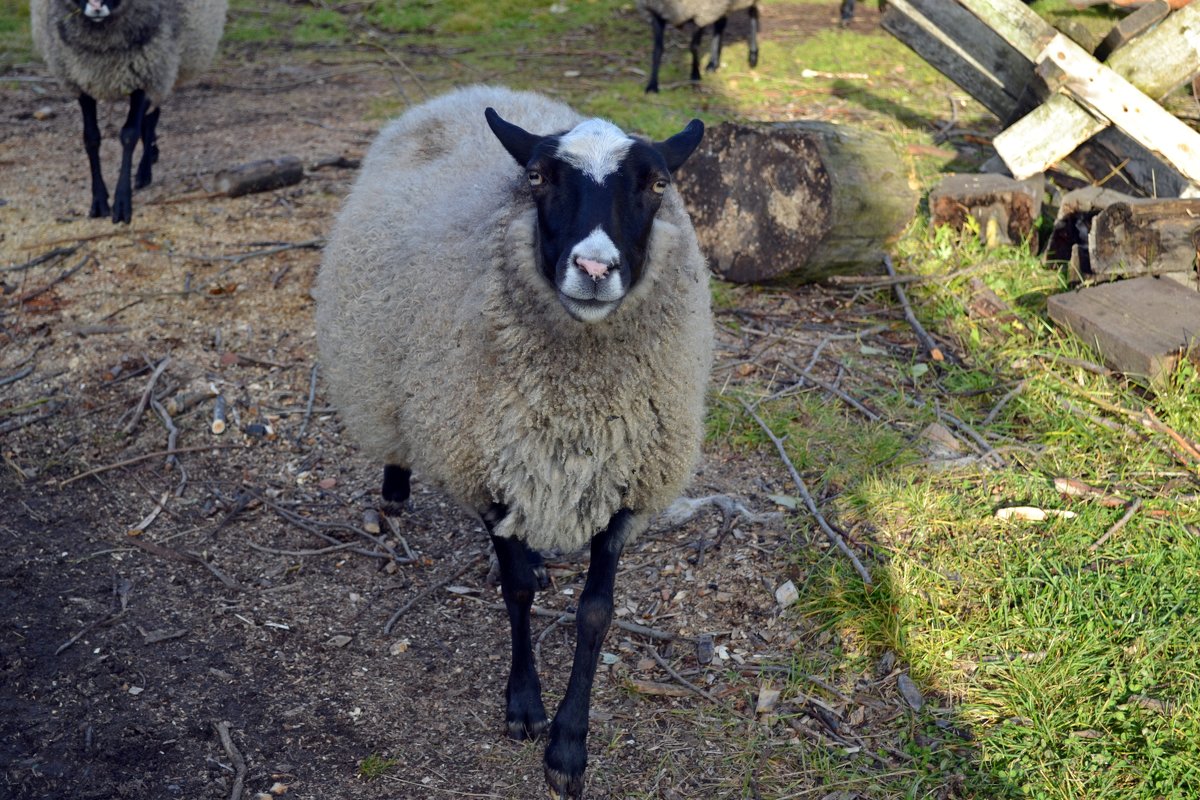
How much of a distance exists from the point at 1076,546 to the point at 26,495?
3939 millimetres

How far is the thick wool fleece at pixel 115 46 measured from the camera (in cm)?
635

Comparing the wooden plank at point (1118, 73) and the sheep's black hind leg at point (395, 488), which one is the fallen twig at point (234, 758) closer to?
the sheep's black hind leg at point (395, 488)

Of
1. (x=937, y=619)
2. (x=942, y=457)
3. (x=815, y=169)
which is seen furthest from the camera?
(x=815, y=169)

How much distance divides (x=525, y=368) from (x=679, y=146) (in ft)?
2.55

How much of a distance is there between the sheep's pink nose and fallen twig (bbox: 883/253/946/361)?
2814 mm

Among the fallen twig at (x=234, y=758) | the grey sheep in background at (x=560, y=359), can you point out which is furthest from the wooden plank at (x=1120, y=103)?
the fallen twig at (x=234, y=758)

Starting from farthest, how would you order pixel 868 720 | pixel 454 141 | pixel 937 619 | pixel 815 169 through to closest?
pixel 815 169
pixel 454 141
pixel 937 619
pixel 868 720

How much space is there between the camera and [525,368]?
2.92 m

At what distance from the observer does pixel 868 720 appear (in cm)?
314

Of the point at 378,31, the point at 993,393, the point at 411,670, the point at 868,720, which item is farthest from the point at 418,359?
the point at 378,31

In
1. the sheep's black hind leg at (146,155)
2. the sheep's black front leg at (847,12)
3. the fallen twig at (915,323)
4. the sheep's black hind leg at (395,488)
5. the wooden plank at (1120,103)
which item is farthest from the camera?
the sheep's black front leg at (847,12)

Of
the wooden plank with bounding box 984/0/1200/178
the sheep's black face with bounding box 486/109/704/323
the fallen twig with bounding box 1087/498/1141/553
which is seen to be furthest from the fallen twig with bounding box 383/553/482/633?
the wooden plank with bounding box 984/0/1200/178

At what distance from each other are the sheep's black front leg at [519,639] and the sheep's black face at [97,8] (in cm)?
473

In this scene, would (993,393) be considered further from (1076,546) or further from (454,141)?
(454,141)
